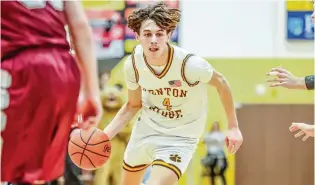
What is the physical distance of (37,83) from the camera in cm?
213

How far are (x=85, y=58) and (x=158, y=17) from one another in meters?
1.42

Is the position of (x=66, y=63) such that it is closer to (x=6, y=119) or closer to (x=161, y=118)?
(x=6, y=119)

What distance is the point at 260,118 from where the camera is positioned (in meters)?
8.34

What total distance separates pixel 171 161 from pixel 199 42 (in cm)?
460

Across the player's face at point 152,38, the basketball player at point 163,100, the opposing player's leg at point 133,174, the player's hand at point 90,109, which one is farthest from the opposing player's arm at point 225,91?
the player's hand at point 90,109

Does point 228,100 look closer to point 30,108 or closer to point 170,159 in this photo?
point 170,159

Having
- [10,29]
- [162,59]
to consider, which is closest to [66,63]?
[10,29]

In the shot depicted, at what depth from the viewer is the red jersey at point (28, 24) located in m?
2.13

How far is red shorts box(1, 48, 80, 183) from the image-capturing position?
214cm

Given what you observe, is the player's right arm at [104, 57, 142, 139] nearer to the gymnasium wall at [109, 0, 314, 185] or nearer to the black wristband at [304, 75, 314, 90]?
the black wristband at [304, 75, 314, 90]

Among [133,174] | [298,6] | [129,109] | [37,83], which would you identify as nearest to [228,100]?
[129,109]

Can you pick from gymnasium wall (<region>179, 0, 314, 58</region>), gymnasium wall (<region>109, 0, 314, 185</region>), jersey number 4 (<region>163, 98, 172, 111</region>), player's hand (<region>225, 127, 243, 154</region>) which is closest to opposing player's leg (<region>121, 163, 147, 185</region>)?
jersey number 4 (<region>163, 98, 172, 111</region>)

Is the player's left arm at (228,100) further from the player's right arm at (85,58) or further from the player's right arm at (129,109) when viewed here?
the player's right arm at (85,58)

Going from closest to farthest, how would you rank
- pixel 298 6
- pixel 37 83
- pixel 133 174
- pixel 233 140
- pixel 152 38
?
pixel 37 83 → pixel 152 38 → pixel 233 140 → pixel 133 174 → pixel 298 6
